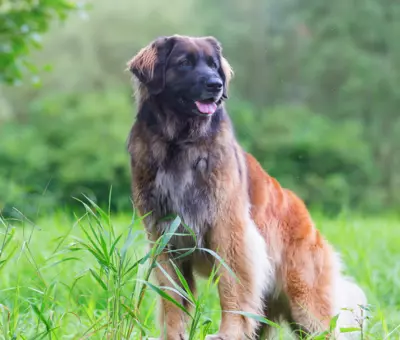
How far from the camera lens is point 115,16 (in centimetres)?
1912

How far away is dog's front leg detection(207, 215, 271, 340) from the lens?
3734 millimetres

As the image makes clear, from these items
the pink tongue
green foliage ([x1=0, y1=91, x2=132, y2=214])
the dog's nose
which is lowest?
green foliage ([x1=0, y1=91, x2=132, y2=214])

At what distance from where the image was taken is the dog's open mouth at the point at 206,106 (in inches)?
147

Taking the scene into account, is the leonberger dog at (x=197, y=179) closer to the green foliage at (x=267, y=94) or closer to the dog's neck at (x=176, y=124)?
the dog's neck at (x=176, y=124)

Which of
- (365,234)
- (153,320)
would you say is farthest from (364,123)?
(153,320)

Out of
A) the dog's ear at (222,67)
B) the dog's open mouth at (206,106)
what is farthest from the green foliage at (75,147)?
the dog's open mouth at (206,106)

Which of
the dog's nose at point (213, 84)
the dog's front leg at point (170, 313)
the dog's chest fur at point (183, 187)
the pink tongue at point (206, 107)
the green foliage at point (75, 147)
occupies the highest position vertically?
the dog's nose at point (213, 84)

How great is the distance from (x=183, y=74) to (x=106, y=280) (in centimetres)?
126

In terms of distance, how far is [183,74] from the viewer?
3.80 meters

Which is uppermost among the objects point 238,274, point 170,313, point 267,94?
point 238,274

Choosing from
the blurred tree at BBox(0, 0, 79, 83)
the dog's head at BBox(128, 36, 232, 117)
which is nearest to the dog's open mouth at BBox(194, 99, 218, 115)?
the dog's head at BBox(128, 36, 232, 117)

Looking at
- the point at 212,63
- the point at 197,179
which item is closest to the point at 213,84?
the point at 212,63

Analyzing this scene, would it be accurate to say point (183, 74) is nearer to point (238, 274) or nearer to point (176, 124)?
point (176, 124)

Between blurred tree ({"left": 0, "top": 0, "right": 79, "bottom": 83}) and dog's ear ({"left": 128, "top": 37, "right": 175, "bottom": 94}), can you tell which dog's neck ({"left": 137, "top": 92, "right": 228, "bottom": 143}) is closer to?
dog's ear ({"left": 128, "top": 37, "right": 175, "bottom": 94})
